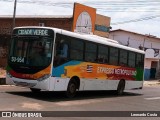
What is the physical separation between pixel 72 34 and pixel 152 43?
3665 centimetres

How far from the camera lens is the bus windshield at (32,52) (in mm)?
15586

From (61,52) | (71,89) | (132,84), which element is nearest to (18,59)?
(61,52)

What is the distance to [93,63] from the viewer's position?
18.7 meters

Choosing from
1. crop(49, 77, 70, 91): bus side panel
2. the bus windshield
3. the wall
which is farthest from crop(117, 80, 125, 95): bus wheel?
the wall

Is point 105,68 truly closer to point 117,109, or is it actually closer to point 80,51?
point 80,51

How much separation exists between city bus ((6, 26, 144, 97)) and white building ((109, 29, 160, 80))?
31.3 metres

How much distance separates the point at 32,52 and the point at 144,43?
120 ft

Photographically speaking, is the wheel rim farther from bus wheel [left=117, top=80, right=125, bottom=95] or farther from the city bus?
bus wheel [left=117, top=80, right=125, bottom=95]

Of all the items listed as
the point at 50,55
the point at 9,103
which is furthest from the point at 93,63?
the point at 9,103

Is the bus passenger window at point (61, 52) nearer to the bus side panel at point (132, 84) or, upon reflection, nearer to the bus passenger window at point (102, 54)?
the bus passenger window at point (102, 54)

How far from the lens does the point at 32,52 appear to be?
15.8 metres

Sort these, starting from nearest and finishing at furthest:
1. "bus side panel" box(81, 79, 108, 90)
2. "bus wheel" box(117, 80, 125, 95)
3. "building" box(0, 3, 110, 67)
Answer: "bus side panel" box(81, 79, 108, 90) < "bus wheel" box(117, 80, 125, 95) < "building" box(0, 3, 110, 67)

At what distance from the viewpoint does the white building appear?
50281 millimetres

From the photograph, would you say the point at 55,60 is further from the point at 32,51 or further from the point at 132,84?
the point at 132,84
